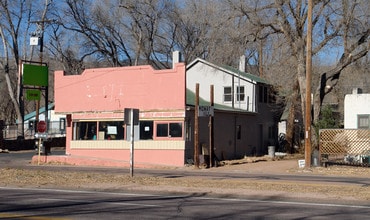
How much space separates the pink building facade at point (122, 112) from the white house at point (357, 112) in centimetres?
1071

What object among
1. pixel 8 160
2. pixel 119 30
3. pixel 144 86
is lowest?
pixel 8 160

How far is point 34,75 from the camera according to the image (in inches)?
1518

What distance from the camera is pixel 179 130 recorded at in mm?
30859

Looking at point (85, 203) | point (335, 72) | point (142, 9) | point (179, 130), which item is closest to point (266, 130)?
point (335, 72)

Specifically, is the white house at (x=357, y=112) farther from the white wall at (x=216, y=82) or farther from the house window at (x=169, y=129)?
the house window at (x=169, y=129)

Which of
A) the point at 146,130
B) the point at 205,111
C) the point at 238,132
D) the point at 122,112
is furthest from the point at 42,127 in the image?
the point at 238,132

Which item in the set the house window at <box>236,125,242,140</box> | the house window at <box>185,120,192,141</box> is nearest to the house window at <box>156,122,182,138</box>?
the house window at <box>185,120,192,141</box>

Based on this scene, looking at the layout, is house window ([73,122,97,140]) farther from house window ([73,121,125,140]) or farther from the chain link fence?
the chain link fence

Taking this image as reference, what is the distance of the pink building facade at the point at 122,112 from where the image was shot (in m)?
31.1

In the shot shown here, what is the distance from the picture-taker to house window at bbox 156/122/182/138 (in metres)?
30.9

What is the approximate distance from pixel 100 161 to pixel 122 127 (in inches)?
98.7

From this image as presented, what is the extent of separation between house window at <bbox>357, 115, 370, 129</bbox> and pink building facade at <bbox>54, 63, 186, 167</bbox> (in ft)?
37.1

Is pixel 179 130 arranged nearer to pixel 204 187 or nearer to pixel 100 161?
pixel 100 161

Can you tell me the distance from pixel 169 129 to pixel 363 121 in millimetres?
12281
